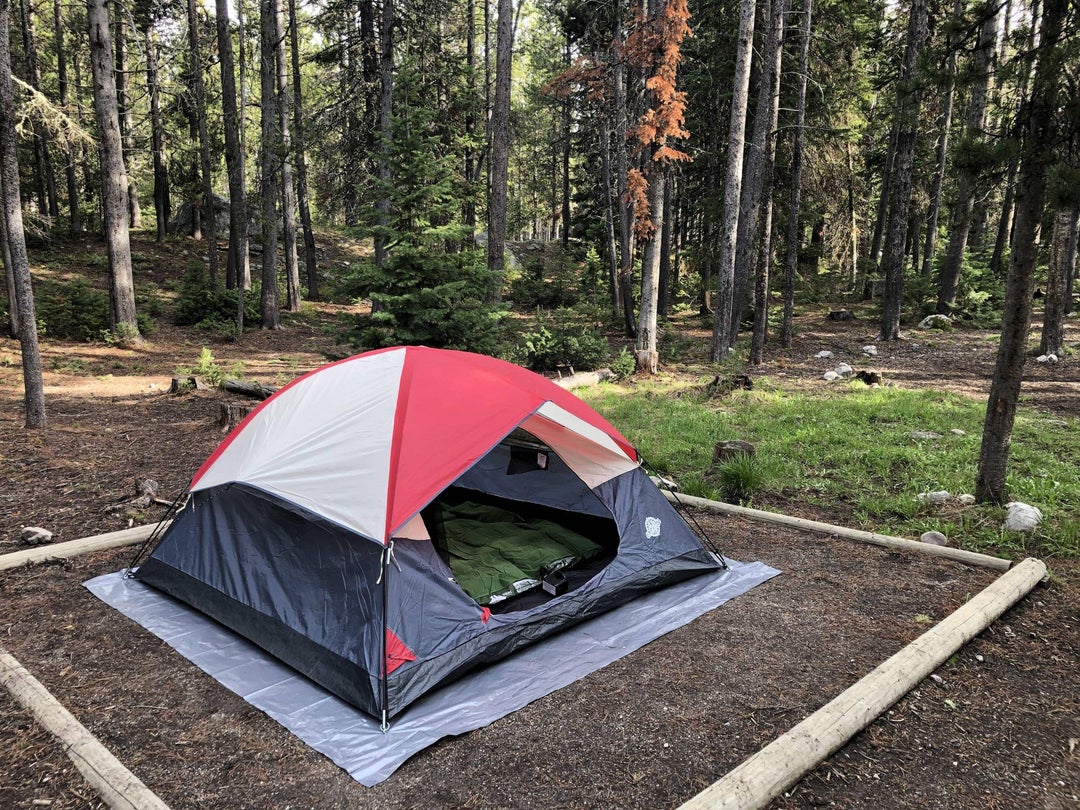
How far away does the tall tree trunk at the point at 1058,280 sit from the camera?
1066 centimetres

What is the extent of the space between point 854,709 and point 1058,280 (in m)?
11.1

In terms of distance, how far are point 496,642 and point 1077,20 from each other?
5482 millimetres

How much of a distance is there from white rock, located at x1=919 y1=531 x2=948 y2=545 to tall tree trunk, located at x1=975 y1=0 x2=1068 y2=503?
727 millimetres

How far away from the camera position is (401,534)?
12.3 ft

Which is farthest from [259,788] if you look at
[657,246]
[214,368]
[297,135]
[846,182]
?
[297,135]

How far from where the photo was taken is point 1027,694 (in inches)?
134

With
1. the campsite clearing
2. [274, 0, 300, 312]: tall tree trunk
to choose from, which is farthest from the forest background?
the campsite clearing

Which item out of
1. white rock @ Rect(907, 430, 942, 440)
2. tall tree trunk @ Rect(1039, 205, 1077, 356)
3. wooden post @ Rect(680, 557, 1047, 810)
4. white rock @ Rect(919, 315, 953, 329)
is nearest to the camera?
wooden post @ Rect(680, 557, 1047, 810)

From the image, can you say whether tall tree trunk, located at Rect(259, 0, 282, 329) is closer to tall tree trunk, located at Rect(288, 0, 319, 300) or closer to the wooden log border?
tall tree trunk, located at Rect(288, 0, 319, 300)

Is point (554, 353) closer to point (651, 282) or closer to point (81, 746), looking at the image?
point (651, 282)

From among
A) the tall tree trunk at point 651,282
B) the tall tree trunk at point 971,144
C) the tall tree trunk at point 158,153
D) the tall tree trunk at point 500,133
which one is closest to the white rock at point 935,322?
the tall tree trunk at point 971,144

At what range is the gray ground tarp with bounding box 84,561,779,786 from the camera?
3.14 metres

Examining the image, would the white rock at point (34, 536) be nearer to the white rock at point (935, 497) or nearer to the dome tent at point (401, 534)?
the dome tent at point (401, 534)

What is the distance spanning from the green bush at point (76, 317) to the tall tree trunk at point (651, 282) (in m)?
10.8
